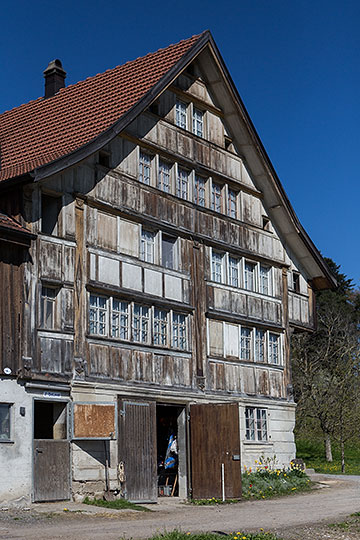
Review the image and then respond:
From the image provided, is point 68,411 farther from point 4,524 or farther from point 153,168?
point 153,168

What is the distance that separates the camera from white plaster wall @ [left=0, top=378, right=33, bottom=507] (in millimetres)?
17250

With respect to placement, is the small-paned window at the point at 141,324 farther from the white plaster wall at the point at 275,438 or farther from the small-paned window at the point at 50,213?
the white plaster wall at the point at 275,438

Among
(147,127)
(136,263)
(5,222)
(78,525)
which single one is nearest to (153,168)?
(147,127)

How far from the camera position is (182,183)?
954 inches

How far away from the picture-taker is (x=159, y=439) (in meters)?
25.2

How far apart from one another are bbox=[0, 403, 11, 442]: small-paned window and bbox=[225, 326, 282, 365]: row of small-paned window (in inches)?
372

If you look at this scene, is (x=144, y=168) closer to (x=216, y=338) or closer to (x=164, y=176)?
(x=164, y=176)

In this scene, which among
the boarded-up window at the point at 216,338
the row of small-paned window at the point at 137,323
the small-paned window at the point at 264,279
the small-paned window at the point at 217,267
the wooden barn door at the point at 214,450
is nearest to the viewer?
the row of small-paned window at the point at 137,323

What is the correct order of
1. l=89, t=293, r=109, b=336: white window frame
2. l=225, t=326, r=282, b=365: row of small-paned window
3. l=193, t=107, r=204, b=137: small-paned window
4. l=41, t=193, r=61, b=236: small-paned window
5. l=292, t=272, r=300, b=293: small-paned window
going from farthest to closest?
l=292, t=272, r=300, b=293: small-paned window
l=225, t=326, r=282, b=365: row of small-paned window
l=193, t=107, r=204, b=137: small-paned window
l=89, t=293, r=109, b=336: white window frame
l=41, t=193, r=61, b=236: small-paned window

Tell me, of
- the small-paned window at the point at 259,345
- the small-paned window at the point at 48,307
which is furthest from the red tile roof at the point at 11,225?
the small-paned window at the point at 259,345

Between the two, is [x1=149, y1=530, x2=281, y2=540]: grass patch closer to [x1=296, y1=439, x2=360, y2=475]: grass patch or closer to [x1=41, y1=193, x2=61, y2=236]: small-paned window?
[x1=41, y1=193, x2=61, y2=236]: small-paned window

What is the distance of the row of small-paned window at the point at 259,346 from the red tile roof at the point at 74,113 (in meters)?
8.25

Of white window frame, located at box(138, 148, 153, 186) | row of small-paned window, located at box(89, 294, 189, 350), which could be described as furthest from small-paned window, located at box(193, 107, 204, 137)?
row of small-paned window, located at box(89, 294, 189, 350)

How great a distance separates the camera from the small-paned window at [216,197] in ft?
83.1
